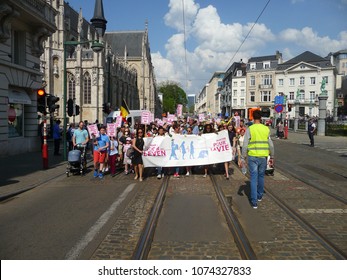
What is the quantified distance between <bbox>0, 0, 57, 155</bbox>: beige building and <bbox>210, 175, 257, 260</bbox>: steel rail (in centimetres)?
1245

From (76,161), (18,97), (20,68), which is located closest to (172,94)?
(18,97)

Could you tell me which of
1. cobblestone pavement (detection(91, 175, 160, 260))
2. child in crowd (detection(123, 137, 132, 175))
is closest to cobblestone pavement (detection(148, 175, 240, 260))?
cobblestone pavement (detection(91, 175, 160, 260))

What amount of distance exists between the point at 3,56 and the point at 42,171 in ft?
22.4

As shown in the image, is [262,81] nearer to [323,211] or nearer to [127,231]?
[323,211]

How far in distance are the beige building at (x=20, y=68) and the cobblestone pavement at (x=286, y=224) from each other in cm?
1211

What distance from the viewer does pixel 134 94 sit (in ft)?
260

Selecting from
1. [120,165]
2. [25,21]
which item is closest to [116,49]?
[25,21]

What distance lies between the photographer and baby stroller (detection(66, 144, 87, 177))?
1058 cm

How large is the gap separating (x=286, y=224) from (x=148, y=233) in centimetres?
241

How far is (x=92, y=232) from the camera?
514 centimetres

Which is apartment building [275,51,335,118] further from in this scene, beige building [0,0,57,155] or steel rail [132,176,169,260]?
steel rail [132,176,169,260]

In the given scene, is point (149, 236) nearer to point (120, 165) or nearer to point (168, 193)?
point (168, 193)

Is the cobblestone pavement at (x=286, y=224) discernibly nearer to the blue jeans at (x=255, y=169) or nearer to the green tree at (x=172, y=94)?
the blue jeans at (x=255, y=169)

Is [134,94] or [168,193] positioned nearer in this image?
[168,193]
